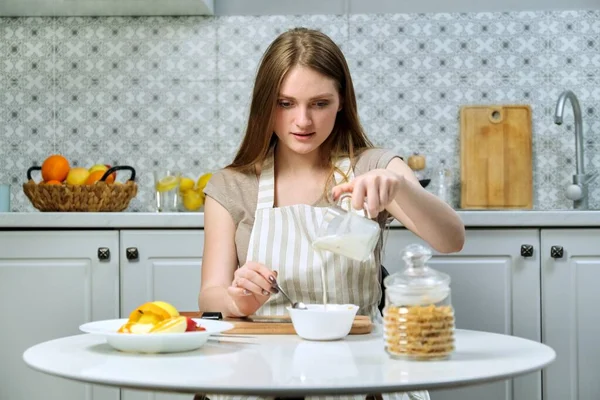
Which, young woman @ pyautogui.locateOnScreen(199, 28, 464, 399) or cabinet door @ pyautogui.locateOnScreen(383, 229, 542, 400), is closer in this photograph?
young woman @ pyautogui.locateOnScreen(199, 28, 464, 399)

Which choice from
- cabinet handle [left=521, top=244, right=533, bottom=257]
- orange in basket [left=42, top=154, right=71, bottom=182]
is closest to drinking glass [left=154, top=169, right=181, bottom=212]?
orange in basket [left=42, top=154, right=71, bottom=182]

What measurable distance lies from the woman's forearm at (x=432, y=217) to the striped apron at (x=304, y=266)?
178mm

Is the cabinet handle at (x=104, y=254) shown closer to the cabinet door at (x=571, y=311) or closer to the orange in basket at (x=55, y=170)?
the orange in basket at (x=55, y=170)

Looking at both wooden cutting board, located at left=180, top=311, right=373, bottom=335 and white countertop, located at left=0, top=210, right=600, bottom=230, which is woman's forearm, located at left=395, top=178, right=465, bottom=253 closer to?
wooden cutting board, located at left=180, top=311, right=373, bottom=335

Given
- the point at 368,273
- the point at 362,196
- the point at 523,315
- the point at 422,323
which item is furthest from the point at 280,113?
the point at 523,315

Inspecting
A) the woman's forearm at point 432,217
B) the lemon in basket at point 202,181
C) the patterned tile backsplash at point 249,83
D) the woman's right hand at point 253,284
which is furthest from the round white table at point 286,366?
the patterned tile backsplash at point 249,83

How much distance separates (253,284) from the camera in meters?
1.52

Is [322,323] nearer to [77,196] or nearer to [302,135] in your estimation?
[302,135]

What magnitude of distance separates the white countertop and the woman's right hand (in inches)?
46.7

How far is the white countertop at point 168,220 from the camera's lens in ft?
8.85

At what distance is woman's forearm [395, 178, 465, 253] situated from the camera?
1.60 meters

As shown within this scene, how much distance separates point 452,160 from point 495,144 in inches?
6.6

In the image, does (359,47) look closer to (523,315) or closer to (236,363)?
(523,315)

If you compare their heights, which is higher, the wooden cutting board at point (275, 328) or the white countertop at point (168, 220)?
the white countertop at point (168, 220)
